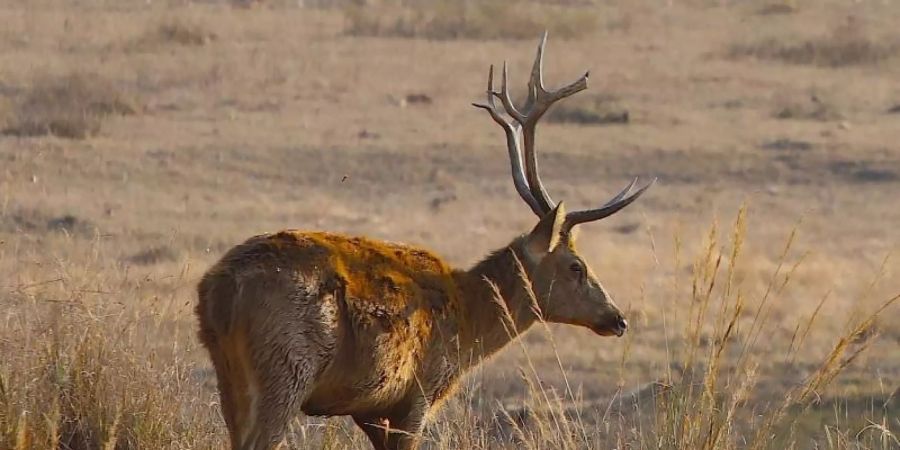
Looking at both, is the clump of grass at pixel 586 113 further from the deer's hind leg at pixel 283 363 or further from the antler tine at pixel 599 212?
the deer's hind leg at pixel 283 363

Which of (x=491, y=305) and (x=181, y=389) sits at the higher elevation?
(x=491, y=305)

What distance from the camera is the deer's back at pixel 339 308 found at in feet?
19.7

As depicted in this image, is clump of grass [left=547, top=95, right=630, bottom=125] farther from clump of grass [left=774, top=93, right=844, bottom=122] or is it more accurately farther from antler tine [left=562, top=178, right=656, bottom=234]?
antler tine [left=562, top=178, right=656, bottom=234]

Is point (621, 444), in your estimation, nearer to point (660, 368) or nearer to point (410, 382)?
point (410, 382)

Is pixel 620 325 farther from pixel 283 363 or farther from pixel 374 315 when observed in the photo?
pixel 283 363

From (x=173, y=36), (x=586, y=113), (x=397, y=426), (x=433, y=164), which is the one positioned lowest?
(x=433, y=164)

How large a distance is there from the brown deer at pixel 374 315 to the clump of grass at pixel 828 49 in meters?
19.4

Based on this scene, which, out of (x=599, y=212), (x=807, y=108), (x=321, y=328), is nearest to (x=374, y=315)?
(x=321, y=328)

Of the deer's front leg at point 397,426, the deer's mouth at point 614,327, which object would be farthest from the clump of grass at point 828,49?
the deer's front leg at point 397,426

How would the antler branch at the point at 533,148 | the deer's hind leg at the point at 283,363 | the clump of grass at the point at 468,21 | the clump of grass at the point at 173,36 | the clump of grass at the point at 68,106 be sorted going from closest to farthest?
the deer's hind leg at the point at 283,363 → the antler branch at the point at 533,148 → the clump of grass at the point at 68,106 → the clump of grass at the point at 173,36 → the clump of grass at the point at 468,21

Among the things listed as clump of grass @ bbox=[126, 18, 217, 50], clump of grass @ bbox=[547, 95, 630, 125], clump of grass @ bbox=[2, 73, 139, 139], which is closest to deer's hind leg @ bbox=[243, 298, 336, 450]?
clump of grass @ bbox=[2, 73, 139, 139]

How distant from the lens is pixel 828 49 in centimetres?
2641

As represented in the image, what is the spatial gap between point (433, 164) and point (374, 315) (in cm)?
1263

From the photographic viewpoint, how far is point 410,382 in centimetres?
659
